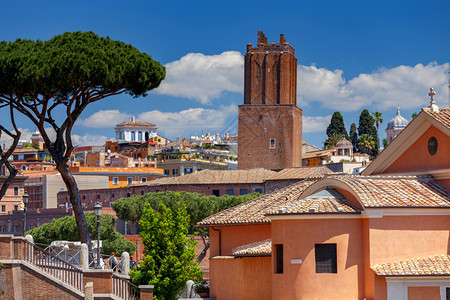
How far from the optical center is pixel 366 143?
12494cm

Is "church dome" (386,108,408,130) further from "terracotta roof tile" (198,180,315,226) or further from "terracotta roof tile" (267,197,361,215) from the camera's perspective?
"terracotta roof tile" (267,197,361,215)

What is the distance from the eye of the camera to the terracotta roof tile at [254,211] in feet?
87.8

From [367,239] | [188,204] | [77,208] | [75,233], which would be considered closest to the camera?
[367,239]

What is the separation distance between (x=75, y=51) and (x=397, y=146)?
1214 cm

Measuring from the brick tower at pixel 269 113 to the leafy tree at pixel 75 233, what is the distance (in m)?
39.2

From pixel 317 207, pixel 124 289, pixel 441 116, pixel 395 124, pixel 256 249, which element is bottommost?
pixel 124 289

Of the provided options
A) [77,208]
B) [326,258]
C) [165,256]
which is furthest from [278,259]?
[77,208]

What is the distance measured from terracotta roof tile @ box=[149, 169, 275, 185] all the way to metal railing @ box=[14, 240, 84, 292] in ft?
181

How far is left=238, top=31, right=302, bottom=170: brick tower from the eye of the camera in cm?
9494

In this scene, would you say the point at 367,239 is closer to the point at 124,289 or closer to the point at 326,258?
the point at 326,258

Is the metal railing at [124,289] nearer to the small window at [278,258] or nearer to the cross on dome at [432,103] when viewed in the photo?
the small window at [278,258]

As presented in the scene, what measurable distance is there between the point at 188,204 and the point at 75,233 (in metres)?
9.05

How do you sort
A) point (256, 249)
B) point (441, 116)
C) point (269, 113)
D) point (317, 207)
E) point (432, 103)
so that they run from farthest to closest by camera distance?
1. point (269, 113)
2. point (256, 249)
3. point (432, 103)
4. point (441, 116)
5. point (317, 207)

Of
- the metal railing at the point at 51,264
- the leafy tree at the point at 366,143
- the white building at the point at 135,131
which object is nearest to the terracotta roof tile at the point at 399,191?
the metal railing at the point at 51,264
